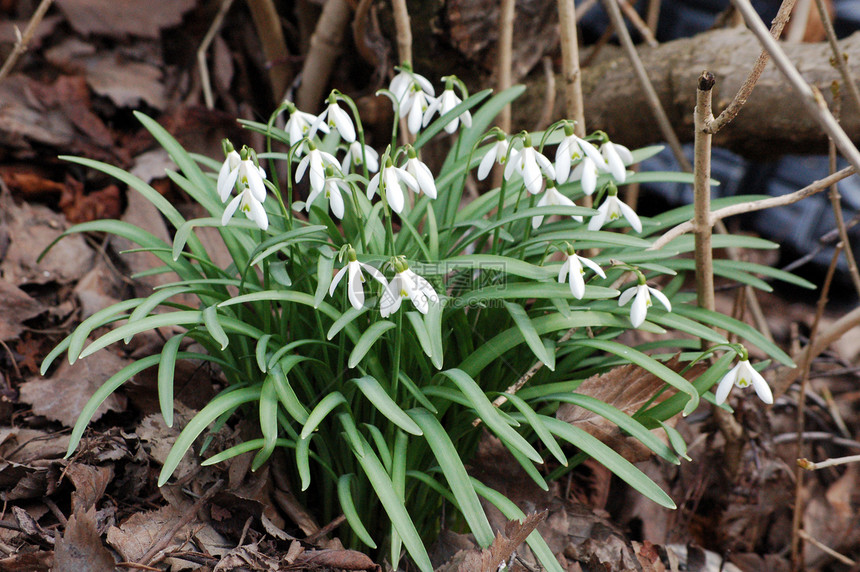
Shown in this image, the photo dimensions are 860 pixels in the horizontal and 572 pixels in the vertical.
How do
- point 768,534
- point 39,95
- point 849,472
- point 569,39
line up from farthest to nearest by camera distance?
point 39,95 → point 849,472 → point 768,534 → point 569,39

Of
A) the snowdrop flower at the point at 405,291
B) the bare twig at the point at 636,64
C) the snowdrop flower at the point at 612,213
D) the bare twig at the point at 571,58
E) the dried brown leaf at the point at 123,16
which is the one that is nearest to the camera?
the snowdrop flower at the point at 405,291

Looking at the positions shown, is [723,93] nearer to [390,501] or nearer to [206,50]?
[390,501]

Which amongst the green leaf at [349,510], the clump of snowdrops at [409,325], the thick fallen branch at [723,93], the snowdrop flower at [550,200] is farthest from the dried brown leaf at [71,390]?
the thick fallen branch at [723,93]

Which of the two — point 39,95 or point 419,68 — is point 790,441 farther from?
point 39,95

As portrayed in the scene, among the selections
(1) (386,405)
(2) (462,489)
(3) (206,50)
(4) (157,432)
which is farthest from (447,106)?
(3) (206,50)

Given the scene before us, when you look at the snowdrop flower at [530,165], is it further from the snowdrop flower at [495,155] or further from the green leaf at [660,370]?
the green leaf at [660,370]

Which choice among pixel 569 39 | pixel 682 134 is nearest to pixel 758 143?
pixel 682 134
